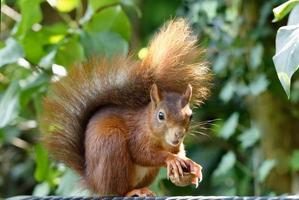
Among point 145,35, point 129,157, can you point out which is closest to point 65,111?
→ point 129,157

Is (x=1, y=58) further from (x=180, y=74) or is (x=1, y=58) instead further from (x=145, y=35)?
(x=145, y=35)

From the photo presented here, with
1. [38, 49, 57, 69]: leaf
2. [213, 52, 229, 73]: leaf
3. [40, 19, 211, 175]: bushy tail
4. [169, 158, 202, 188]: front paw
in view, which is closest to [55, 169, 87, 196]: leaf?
[40, 19, 211, 175]: bushy tail

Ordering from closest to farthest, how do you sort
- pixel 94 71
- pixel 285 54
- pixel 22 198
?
pixel 285 54 → pixel 22 198 → pixel 94 71

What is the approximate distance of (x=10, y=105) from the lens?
6.70 ft

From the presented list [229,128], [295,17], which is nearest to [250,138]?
[229,128]

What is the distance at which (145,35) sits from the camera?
12.0 ft

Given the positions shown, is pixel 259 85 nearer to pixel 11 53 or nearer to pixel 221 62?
pixel 221 62

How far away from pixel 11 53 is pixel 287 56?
0.96m

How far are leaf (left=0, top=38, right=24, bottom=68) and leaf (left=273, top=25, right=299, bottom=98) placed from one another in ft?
3.01

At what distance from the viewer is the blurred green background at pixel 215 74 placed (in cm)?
212

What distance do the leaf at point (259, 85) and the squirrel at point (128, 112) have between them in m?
0.65

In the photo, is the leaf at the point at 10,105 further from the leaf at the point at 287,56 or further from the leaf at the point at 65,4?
the leaf at the point at 287,56

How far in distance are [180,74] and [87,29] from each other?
556 millimetres

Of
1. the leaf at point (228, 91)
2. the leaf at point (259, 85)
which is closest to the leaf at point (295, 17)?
the leaf at point (259, 85)
